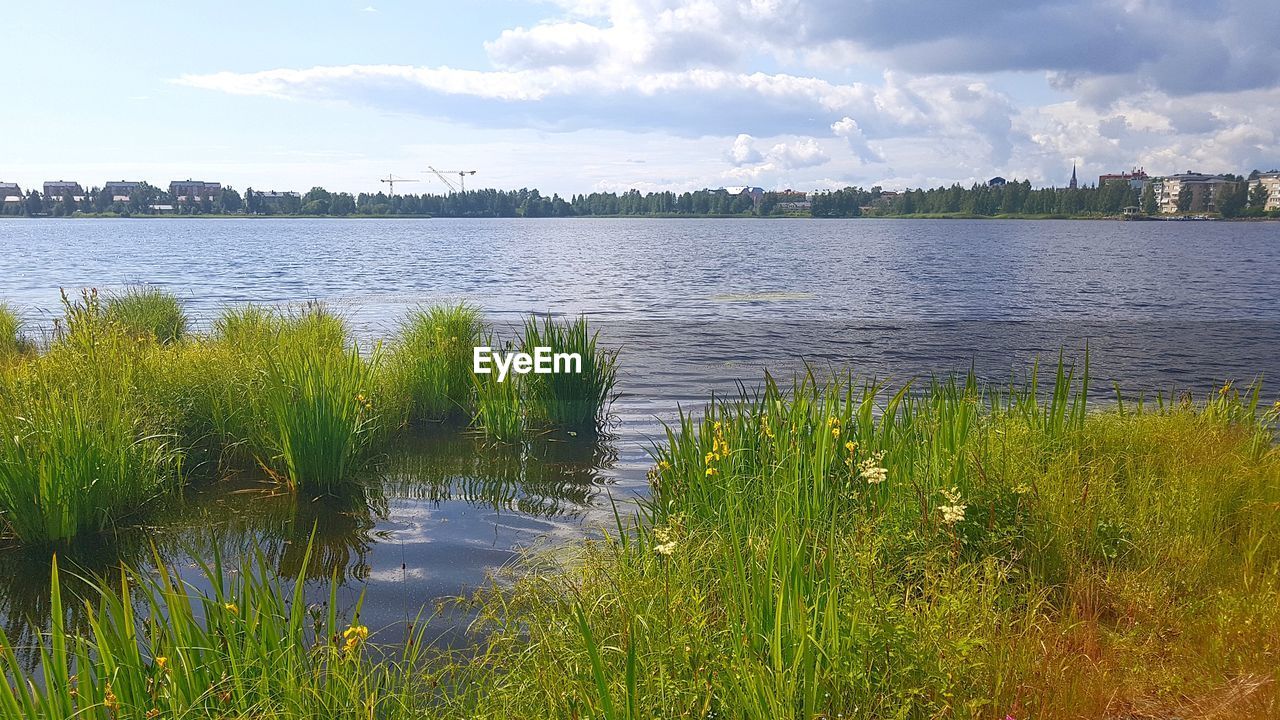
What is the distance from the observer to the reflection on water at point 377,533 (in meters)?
6.98

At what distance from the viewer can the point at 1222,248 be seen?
91.6 meters

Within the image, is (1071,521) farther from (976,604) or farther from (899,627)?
(899,627)

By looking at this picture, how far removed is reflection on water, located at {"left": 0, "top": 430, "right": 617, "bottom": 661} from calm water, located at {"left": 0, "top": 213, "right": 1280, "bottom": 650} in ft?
0.09

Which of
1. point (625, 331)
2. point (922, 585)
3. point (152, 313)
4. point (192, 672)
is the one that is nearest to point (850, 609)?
Result: point (922, 585)

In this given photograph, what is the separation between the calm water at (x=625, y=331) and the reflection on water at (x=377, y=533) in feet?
0.09

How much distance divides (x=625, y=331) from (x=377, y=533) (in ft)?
61.7

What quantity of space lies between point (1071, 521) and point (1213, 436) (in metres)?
3.16

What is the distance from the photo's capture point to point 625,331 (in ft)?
88.3

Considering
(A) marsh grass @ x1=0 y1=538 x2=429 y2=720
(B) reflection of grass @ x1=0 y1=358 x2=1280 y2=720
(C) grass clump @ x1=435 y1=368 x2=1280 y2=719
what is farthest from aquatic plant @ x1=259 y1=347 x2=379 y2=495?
(A) marsh grass @ x1=0 y1=538 x2=429 y2=720

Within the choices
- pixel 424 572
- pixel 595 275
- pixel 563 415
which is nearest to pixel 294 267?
pixel 595 275

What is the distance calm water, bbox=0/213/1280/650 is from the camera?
26.6 ft

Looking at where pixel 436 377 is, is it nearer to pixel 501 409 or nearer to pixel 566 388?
pixel 501 409

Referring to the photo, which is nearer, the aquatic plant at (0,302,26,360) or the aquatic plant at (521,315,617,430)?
the aquatic plant at (521,315,617,430)

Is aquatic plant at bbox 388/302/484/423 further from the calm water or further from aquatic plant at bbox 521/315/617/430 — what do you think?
aquatic plant at bbox 521/315/617/430
